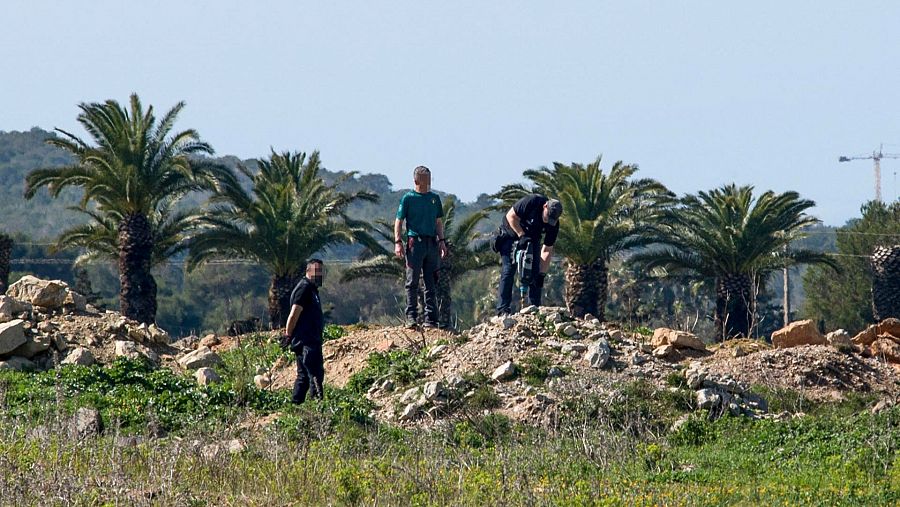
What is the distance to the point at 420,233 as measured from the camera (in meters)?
16.2

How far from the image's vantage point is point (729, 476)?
10.7 metres

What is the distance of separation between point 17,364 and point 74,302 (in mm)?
3453

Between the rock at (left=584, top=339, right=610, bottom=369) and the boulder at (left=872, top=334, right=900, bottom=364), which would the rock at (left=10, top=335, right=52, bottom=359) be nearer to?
the rock at (left=584, top=339, right=610, bottom=369)

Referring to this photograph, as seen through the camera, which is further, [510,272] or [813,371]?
[813,371]

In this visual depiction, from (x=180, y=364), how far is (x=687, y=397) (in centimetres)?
691

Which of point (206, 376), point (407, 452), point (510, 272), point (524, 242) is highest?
point (524, 242)

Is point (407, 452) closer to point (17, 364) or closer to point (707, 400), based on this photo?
point (707, 400)

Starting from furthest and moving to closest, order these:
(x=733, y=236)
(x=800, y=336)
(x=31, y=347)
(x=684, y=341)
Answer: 1. (x=733, y=236)
2. (x=800, y=336)
3. (x=684, y=341)
4. (x=31, y=347)

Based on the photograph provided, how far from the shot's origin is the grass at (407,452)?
939cm

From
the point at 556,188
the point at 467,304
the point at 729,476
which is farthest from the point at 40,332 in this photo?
the point at 467,304

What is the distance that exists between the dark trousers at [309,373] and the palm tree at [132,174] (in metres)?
14.6

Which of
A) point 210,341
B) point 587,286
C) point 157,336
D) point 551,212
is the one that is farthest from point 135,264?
point 551,212

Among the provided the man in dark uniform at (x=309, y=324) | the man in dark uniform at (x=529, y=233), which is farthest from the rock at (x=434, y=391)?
the man in dark uniform at (x=529, y=233)

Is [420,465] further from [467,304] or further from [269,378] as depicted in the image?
[467,304]
